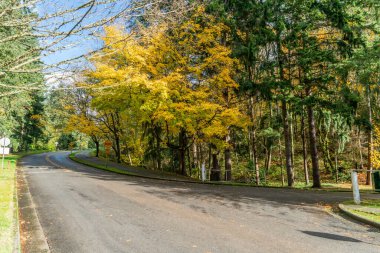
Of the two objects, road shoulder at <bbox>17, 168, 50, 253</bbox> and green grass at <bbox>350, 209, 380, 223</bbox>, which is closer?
road shoulder at <bbox>17, 168, 50, 253</bbox>

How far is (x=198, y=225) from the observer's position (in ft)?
22.2

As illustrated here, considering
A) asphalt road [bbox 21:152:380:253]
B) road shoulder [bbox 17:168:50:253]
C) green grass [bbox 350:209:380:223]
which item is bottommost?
road shoulder [bbox 17:168:50:253]

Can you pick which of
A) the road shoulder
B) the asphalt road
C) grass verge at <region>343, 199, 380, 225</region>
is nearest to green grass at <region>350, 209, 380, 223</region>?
grass verge at <region>343, 199, 380, 225</region>

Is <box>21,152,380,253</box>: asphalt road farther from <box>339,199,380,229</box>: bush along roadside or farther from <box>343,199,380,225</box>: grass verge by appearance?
<box>343,199,380,225</box>: grass verge

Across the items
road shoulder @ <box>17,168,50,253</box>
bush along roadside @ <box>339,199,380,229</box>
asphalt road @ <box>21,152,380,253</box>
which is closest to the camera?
asphalt road @ <box>21,152,380,253</box>

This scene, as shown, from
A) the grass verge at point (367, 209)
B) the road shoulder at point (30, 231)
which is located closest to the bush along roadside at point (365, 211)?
the grass verge at point (367, 209)

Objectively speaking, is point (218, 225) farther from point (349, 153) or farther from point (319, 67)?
point (349, 153)

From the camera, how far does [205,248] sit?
5.19m

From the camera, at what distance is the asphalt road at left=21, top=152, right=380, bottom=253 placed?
17.6ft

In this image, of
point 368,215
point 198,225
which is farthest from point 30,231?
point 368,215

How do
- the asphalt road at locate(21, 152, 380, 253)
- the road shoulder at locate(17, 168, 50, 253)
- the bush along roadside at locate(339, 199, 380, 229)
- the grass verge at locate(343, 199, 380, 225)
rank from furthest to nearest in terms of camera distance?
the grass verge at locate(343, 199, 380, 225) → the bush along roadside at locate(339, 199, 380, 229) → the road shoulder at locate(17, 168, 50, 253) → the asphalt road at locate(21, 152, 380, 253)

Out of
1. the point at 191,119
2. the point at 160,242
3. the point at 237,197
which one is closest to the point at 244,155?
the point at 191,119

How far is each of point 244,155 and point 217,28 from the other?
63.5ft

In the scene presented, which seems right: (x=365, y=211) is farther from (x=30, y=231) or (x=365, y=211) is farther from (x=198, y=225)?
(x=30, y=231)
